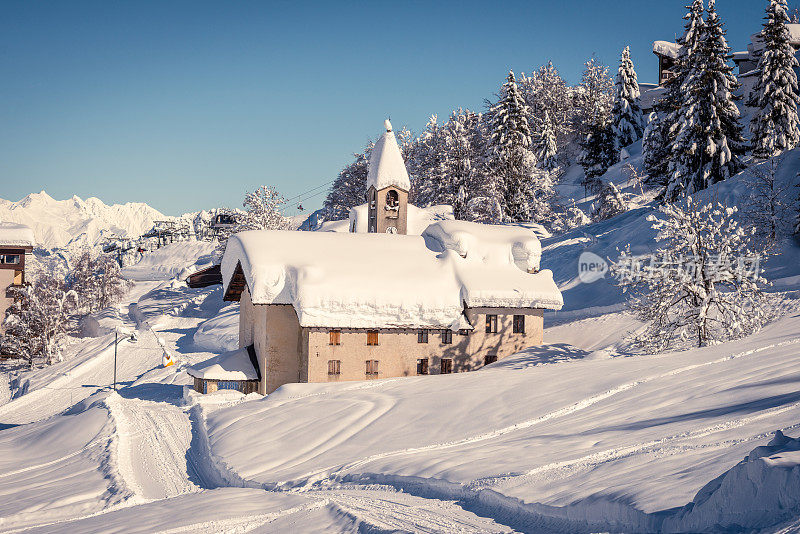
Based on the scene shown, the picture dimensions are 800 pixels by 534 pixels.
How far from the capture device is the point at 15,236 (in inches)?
2406

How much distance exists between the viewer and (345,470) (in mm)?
14820

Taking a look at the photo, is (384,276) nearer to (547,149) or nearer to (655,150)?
(655,150)

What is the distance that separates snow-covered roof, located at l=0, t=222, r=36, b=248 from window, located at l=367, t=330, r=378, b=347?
42493mm

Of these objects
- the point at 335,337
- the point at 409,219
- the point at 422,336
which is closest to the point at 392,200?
the point at 409,219

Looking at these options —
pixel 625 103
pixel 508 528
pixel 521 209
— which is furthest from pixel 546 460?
pixel 625 103

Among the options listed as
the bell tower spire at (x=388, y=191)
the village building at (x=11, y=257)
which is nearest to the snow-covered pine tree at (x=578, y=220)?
the bell tower spire at (x=388, y=191)

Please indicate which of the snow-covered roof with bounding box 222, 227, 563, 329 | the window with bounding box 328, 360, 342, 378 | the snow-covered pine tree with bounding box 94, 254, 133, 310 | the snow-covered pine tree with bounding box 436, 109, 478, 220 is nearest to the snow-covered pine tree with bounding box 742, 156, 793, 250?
the snow-covered roof with bounding box 222, 227, 563, 329

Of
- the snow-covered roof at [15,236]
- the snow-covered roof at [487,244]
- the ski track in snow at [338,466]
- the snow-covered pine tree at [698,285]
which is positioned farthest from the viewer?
the snow-covered roof at [15,236]

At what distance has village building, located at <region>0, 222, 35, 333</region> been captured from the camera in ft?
198

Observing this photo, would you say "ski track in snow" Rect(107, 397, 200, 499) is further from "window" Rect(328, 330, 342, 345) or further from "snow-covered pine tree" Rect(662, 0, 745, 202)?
"snow-covered pine tree" Rect(662, 0, 745, 202)

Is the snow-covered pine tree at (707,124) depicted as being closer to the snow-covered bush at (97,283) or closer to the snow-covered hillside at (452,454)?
the snow-covered hillside at (452,454)

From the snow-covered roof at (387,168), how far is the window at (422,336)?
43.7ft

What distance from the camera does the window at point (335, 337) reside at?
1245 inches

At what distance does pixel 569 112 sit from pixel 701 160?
50800 mm
